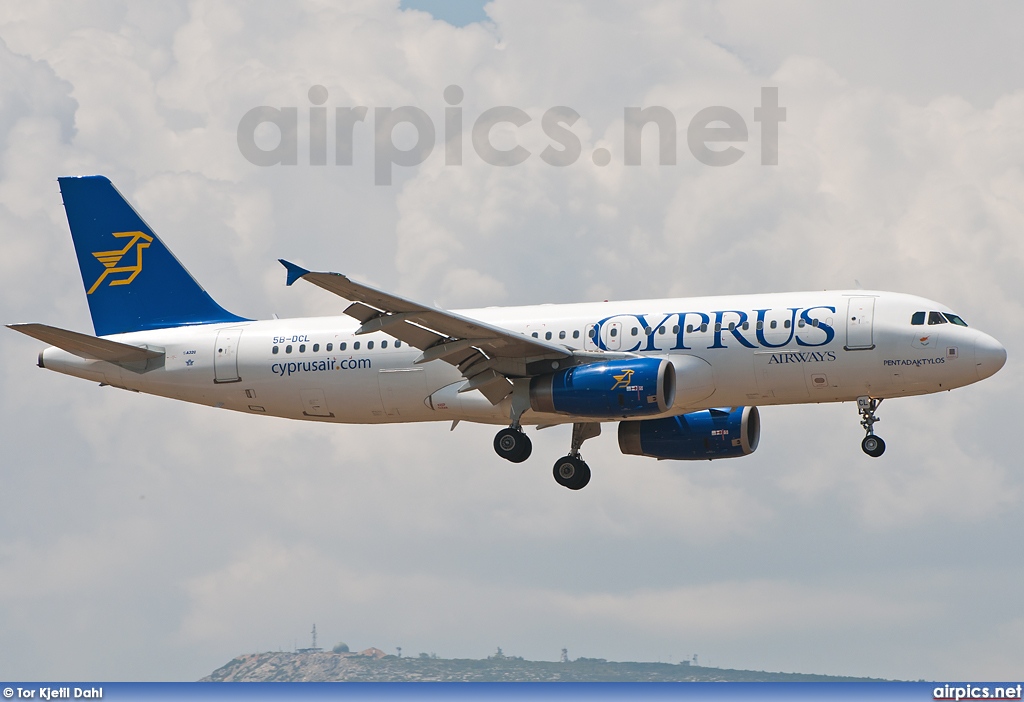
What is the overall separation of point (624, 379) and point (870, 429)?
722 cm

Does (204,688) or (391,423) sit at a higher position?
(391,423)

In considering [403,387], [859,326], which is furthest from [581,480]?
[859,326]

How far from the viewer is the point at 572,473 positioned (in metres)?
43.9

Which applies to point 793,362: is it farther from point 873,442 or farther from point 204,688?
point 204,688

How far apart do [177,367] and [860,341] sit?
805 inches

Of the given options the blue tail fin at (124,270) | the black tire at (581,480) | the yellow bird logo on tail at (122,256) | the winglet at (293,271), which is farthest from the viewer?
the yellow bird logo on tail at (122,256)

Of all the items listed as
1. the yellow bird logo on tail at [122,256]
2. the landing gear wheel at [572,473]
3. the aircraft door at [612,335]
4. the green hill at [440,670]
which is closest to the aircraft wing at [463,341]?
the aircraft door at [612,335]

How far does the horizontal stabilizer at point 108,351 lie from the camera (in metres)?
43.1

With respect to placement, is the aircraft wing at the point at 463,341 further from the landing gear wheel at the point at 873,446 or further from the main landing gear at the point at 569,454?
the landing gear wheel at the point at 873,446

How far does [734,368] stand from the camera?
38625 mm

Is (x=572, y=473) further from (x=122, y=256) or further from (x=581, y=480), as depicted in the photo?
(x=122, y=256)

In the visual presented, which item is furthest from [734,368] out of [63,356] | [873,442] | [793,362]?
[63,356]

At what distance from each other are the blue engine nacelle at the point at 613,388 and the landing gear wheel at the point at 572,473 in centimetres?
484

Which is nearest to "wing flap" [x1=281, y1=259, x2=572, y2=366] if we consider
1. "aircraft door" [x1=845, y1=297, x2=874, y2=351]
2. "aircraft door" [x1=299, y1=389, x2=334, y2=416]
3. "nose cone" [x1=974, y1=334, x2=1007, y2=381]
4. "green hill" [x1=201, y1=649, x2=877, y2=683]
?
"aircraft door" [x1=299, y1=389, x2=334, y2=416]
